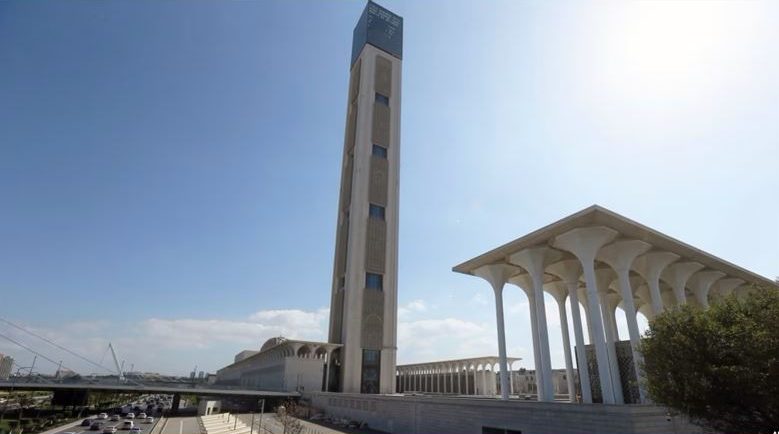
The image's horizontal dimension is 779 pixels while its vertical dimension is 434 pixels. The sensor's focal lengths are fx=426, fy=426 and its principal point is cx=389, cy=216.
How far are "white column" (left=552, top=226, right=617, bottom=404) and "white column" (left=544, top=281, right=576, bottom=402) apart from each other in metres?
11.2

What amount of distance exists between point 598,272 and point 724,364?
19818mm

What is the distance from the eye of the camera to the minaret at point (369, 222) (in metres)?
52.2

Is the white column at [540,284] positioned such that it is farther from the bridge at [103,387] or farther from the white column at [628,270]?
the bridge at [103,387]

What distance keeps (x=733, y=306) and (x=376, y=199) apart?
44325mm

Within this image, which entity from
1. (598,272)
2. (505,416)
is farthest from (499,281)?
(505,416)

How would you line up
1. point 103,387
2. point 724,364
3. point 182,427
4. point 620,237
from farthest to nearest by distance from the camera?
point 103,387
point 182,427
point 620,237
point 724,364

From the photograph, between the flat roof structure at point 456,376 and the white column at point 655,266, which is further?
the flat roof structure at point 456,376

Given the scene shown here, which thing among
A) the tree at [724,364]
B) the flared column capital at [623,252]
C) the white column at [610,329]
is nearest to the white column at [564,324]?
the white column at [610,329]

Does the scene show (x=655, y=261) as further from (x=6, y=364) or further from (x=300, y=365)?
(x=6, y=364)

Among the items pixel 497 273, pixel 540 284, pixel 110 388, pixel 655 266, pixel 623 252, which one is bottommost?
pixel 110 388

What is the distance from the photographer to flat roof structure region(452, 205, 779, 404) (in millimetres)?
24953

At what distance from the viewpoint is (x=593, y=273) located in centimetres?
2505

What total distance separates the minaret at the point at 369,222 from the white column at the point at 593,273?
1248 inches

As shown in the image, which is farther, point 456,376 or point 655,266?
point 456,376
